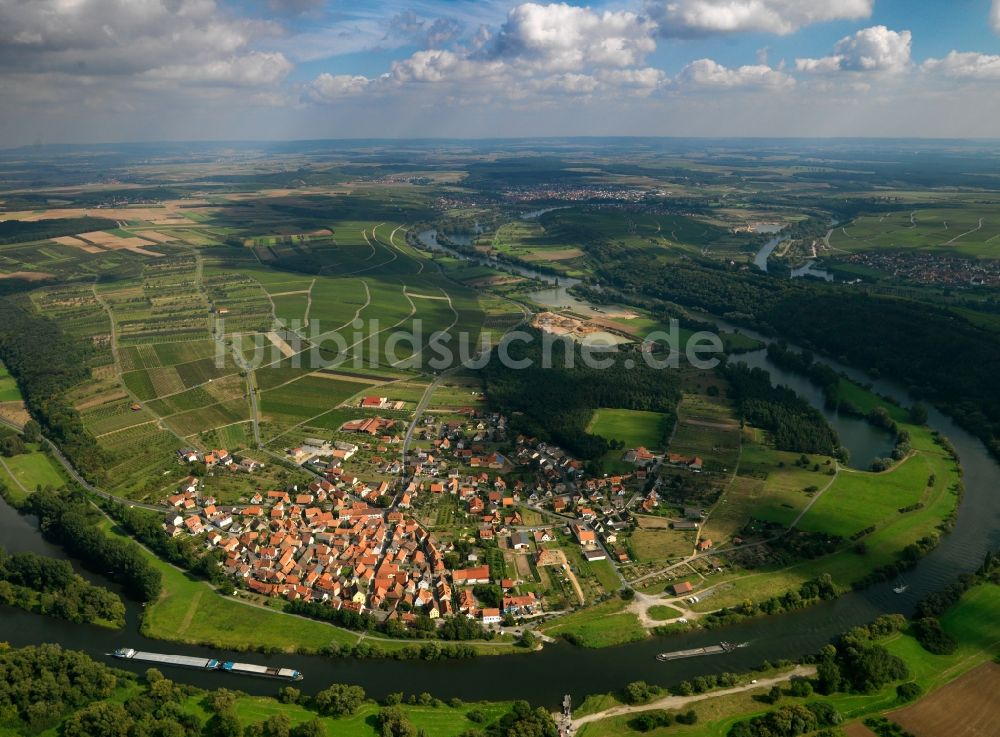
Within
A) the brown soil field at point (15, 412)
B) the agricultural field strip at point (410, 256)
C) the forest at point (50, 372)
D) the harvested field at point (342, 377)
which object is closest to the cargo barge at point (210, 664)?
the forest at point (50, 372)

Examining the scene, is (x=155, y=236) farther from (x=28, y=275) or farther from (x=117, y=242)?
(x=28, y=275)

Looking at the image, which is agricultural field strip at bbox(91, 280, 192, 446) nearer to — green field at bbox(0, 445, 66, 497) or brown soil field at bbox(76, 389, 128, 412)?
brown soil field at bbox(76, 389, 128, 412)

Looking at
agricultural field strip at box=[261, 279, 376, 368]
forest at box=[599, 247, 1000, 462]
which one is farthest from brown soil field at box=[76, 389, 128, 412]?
forest at box=[599, 247, 1000, 462]

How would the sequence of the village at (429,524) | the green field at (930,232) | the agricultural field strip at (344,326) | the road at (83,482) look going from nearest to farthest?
the village at (429,524)
the road at (83,482)
the agricultural field strip at (344,326)
the green field at (930,232)

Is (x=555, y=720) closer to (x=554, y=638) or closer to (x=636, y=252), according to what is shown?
(x=554, y=638)

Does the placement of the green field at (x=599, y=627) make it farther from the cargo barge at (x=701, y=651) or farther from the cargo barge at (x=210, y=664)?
the cargo barge at (x=210, y=664)

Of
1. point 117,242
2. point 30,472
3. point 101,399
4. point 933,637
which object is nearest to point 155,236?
point 117,242
